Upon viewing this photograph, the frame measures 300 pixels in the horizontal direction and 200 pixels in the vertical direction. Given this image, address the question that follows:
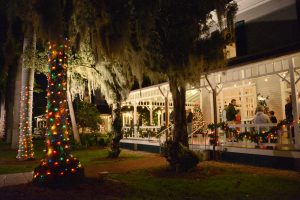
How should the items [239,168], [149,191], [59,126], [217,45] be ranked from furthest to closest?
[239,168]
[217,45]
[59,126]
[149,191]

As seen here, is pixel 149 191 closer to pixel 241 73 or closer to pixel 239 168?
pixel 239 168

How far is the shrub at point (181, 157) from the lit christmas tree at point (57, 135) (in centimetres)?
297

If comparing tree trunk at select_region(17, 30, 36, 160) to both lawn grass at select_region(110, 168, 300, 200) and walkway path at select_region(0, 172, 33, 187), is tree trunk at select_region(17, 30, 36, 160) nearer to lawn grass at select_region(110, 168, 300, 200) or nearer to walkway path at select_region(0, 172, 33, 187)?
walkway path at select_region(0, 172, 33, 187)

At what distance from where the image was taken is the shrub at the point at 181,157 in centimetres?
975

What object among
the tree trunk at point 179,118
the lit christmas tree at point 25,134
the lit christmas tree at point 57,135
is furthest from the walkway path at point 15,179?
the tree trunk at point 179,118

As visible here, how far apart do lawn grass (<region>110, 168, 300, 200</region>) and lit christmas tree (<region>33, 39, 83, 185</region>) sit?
1.73 metres

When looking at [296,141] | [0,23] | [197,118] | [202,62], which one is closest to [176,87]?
[202,62]

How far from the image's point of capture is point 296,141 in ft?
32.2

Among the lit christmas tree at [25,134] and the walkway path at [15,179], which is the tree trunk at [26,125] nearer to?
the lit christmas tree at [25,134]

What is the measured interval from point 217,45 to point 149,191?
4806 mm

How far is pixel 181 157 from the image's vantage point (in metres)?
9.75

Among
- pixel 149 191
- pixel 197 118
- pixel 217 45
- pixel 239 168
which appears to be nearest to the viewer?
pixel 149 191

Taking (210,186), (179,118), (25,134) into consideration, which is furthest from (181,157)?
(25,134)

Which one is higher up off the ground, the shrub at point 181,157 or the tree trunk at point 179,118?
the tree trunk at point 179,118
